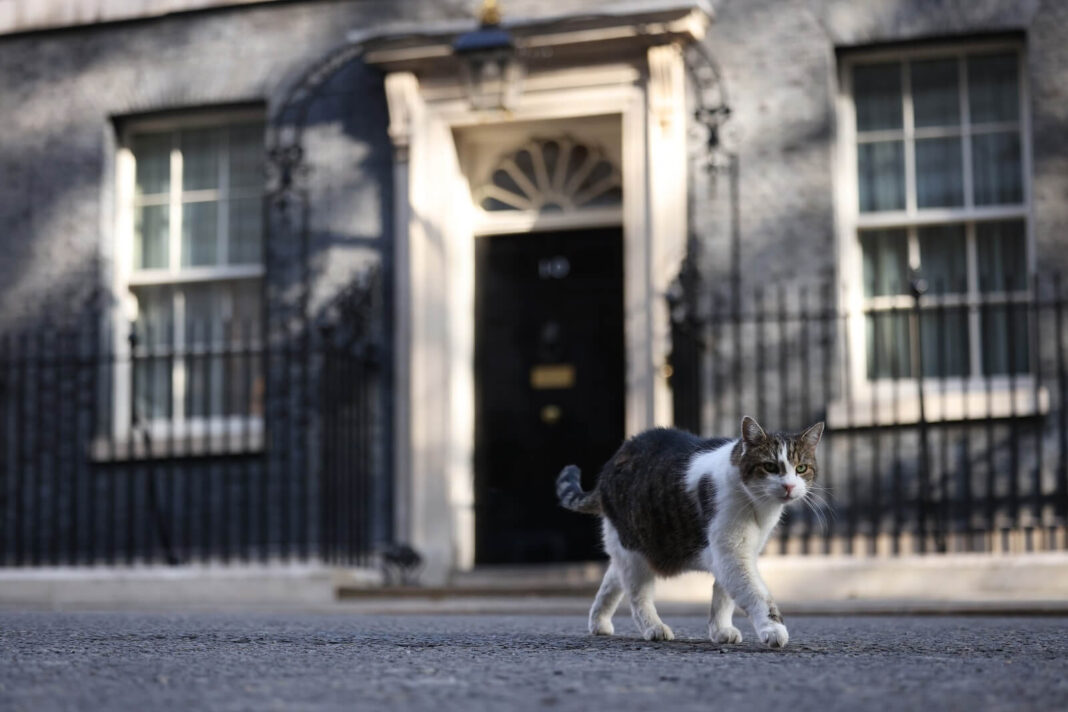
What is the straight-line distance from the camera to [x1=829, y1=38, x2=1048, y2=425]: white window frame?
10758 mm

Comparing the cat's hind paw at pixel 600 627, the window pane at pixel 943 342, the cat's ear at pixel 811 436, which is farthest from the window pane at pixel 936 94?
the cat's hind paw at pixel 600 627

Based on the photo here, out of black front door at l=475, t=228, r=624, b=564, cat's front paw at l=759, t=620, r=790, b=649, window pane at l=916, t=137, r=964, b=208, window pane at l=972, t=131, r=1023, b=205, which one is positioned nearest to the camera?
cat's front paw at l=759, t=620, r=790, b=649

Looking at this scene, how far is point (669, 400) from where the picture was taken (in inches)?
447

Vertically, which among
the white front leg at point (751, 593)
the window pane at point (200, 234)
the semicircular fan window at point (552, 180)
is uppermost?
the semicircular fan window at point (552, 180)

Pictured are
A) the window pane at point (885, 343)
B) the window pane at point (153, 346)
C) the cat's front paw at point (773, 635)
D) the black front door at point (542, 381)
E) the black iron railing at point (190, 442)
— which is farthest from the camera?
the window pane at point (153, 346)

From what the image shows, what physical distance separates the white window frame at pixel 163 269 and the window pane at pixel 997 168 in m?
5.44

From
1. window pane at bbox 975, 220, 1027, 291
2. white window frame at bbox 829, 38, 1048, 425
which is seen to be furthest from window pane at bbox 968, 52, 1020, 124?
window pane at bbox 975, 220, 1027, 291

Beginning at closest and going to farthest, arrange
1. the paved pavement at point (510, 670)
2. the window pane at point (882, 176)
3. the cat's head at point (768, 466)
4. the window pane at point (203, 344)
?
the paved pavement at point (510, 670) < the cat's head at point (768, 466) < the window pane at point (882, 176) < the window pane at point (203, 344)

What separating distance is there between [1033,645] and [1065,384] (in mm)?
5232

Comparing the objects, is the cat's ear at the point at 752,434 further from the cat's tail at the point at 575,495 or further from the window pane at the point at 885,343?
the window pane at the point at 885,343

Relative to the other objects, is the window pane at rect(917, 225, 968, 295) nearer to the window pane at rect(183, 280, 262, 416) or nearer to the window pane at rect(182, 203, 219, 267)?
the window pane at rect(183, 280, 262, 416)

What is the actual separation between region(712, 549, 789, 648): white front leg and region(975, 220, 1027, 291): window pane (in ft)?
20.4

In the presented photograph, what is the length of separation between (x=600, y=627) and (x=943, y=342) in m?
5.55

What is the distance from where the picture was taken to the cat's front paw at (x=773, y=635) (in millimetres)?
5211
